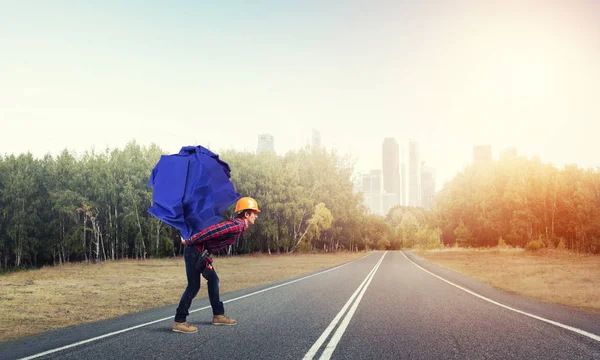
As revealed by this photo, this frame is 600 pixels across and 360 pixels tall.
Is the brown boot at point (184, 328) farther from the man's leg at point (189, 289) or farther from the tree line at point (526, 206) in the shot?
the tree line at point (526, 206)

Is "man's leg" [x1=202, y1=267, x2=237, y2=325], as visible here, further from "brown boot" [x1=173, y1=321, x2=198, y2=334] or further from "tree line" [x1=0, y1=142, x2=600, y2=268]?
"tree line" [x1=0, y1=142, x2=600, y2=268]

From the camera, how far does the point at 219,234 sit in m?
6.46

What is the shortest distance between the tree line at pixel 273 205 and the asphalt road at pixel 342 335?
3790 cm

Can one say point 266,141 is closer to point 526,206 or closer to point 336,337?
point 526,206

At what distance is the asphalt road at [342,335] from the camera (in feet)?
17.0

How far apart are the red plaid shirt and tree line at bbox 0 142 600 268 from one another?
129 feet

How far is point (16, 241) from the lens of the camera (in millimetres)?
44500

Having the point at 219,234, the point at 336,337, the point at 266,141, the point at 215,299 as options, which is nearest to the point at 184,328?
the point at 215,299

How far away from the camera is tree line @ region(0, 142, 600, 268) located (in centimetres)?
4466

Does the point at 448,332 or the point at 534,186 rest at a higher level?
the point at 534,186

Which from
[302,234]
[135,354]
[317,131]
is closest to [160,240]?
[302,234]

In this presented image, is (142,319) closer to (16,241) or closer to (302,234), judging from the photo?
(16,241)

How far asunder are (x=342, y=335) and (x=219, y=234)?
2.43 metres

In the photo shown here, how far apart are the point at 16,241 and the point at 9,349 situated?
46842mm
